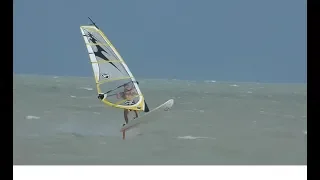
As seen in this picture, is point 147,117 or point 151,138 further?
point 151,138

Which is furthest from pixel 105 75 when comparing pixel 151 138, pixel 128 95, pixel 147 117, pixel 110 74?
pixel 151 138

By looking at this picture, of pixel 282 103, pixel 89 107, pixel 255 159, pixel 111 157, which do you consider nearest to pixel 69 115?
pixel 89 107

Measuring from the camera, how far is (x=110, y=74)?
417 centimetres

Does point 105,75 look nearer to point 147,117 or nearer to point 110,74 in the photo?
point 110,74

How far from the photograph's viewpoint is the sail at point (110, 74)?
4.14m

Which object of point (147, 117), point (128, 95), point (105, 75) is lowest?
point (147, 117)

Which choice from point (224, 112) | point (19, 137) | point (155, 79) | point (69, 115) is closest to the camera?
point (19, 137)

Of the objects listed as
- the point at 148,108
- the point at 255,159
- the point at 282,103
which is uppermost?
the point at 148,108

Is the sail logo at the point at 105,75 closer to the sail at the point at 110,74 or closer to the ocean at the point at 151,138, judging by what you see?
the sail at the point at 110,74

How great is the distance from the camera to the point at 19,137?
4.62 metres

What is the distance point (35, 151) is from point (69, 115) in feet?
4.43

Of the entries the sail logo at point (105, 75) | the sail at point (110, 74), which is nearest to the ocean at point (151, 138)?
the sail at point (110, 74)

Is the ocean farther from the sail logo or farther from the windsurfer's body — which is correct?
the sail logo
